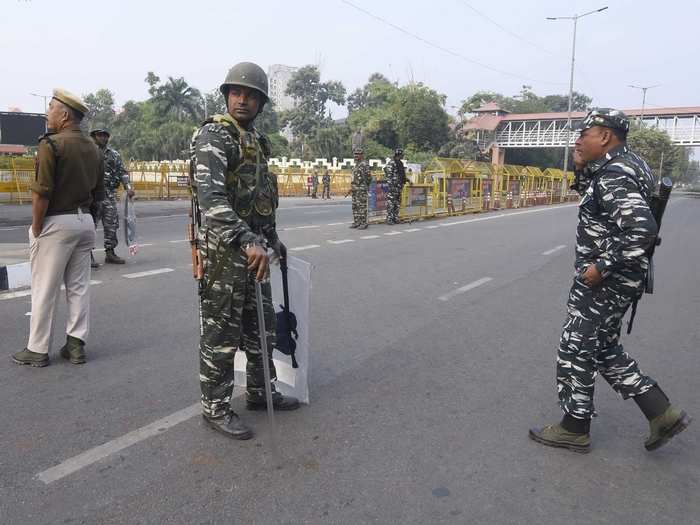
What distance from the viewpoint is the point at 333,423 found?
10.8 ft

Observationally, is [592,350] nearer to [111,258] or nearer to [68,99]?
[68,99]

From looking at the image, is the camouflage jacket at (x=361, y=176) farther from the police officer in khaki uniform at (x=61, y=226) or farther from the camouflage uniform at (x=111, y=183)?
the police officer in khaki uniform at (x=61, y=226)

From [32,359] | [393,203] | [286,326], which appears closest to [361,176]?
[393,203]

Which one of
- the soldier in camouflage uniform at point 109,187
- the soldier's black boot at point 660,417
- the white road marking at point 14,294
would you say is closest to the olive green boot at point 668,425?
the soldier's black boot at point 660,417

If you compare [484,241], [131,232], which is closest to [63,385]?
[131,232]

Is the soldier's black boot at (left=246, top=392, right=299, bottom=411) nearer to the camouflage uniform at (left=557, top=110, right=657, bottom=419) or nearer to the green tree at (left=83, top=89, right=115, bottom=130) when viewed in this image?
the camouflage uniform at (left=557, top=110, right=657, bottom=419)

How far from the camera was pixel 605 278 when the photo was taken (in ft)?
9.21

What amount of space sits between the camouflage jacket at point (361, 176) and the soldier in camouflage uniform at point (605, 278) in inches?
442

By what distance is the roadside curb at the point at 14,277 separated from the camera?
6.32m

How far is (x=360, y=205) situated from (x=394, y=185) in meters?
1.89

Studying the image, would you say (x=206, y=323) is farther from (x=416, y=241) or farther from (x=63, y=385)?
(x=416, y=241)

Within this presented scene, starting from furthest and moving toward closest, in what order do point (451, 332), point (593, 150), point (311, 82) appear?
1. point (311, 82)
2. point (451, 332)
3. point (593, 150)

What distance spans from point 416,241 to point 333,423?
29.3 feet

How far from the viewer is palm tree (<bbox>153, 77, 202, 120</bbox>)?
74.4 m
